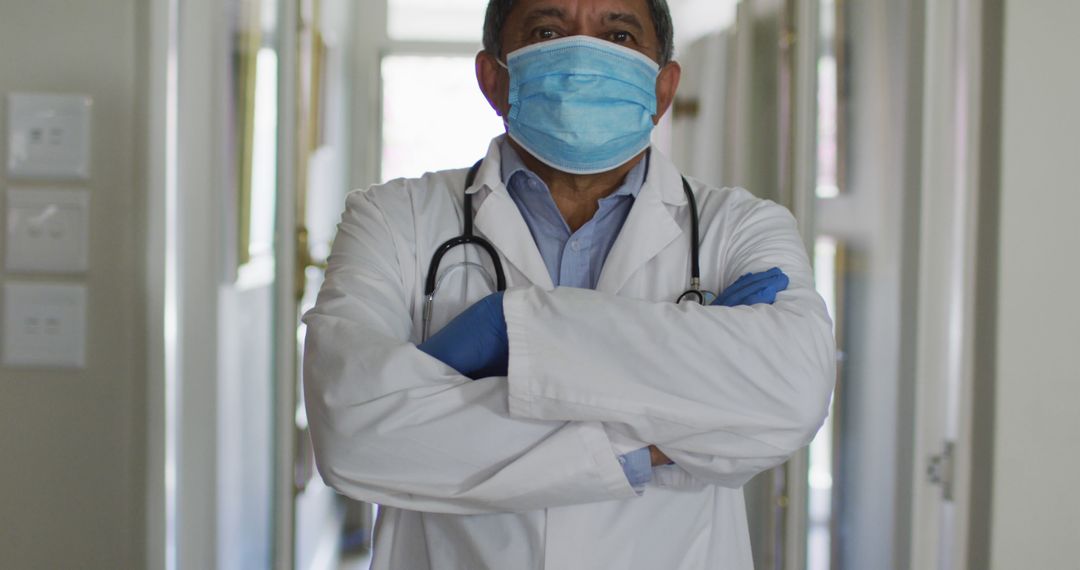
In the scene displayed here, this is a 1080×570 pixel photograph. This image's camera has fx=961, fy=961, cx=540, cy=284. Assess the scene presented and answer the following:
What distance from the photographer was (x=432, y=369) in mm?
963

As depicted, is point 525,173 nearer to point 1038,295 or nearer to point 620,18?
point 620,18

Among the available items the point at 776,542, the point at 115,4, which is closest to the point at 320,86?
the point at 115,4

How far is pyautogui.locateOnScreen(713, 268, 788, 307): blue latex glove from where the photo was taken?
1.04m

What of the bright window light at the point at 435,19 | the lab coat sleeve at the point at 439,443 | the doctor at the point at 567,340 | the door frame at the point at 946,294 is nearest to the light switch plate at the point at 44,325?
the doctor at the point at 567,340

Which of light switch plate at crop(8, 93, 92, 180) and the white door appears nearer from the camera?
light switch plate at crop(8, 93, 92, 180)

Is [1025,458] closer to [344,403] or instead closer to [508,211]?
[508,211]

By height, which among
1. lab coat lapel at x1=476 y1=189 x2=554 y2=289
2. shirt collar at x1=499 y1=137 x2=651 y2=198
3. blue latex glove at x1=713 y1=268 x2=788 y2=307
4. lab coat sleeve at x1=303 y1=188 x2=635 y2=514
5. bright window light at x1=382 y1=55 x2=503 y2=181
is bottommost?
lab coat sleeve at x1=303 y1=188 x2=635 y2=514

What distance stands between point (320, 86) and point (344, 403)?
2363 mm

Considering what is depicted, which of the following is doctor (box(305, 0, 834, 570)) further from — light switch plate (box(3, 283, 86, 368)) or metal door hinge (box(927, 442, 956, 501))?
metal door hinge (box(927, 442, 956, 501))

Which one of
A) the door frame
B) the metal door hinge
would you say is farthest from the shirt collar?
the metal door hinge

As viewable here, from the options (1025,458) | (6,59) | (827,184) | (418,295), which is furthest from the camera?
(827,184)

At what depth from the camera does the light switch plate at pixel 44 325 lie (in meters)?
1.59

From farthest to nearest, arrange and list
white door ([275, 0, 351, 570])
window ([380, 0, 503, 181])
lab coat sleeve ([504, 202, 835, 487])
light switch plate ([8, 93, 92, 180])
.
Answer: window ([380, 0, 503, 181]) < white door ([275, 0, 351, 570]) < light switch plate ([8, 93, 92, 180]) < lab coat sleeve ([504, 202, 835, 487])

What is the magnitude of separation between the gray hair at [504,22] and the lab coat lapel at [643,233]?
6.3 inches
